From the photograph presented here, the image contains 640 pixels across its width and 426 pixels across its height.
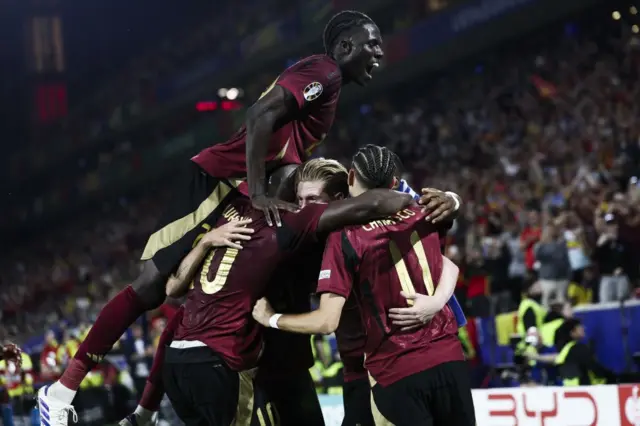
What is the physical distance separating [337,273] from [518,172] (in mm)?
12313

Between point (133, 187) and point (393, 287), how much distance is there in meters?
31.5

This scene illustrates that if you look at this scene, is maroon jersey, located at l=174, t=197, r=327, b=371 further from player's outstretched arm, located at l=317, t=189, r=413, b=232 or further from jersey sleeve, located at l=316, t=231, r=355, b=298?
jersey sleeve, located at l=316, t=231, r=355, b=298

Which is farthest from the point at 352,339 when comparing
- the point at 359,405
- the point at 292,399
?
the point at 292,399

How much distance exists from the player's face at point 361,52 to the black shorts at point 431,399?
1.87 meters

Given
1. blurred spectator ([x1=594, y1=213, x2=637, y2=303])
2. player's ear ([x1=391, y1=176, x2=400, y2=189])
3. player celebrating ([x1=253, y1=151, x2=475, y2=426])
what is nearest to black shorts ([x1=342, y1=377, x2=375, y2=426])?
player celebrating ([x1=253, y1=151, x2=475, y2=426])

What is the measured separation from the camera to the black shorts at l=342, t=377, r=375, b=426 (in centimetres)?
539

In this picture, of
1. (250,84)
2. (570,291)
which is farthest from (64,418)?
(250,84)

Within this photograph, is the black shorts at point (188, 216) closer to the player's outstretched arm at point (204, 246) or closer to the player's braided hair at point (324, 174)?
the player's outstretched arm at point (204, 246)

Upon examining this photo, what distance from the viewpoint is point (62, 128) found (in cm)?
3941

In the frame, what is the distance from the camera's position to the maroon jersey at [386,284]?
16.0ft

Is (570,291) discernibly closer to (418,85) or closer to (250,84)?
(418,85)

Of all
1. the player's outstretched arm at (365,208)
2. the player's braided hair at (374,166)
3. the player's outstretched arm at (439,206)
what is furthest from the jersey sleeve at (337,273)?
the player's outstretched arm at (439,206)

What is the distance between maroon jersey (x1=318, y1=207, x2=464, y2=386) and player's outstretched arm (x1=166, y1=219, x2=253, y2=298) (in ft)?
1.84

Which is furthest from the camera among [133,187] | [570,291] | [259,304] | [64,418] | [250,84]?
[133,187]
